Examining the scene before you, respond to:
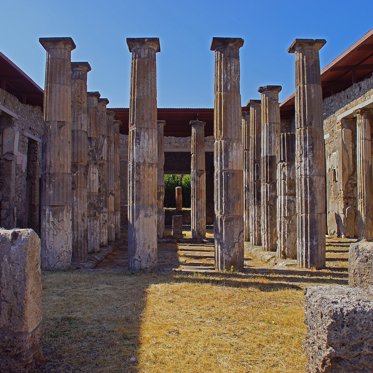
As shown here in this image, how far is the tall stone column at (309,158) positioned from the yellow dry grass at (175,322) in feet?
3.95

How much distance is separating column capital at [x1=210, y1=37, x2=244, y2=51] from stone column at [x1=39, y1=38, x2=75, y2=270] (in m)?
3.69

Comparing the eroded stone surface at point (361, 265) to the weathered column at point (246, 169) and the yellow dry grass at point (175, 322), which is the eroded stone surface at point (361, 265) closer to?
the yellow dry grass at point (175, 322)

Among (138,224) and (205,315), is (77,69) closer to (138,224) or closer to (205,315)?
(138,224)

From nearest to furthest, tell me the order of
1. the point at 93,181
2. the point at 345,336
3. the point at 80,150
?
the point at 345,336, the point at 80,150, the point at 93,181

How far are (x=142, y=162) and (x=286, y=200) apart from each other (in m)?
4.64

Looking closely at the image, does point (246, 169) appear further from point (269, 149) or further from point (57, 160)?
point (57, 160)

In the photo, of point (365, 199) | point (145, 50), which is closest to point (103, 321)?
point (145, 50)

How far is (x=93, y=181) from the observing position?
1424 cm

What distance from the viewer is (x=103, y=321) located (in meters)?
5.96

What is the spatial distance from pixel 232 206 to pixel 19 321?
6821mm

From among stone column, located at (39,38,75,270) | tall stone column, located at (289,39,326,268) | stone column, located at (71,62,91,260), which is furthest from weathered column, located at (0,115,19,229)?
tall stone column, located at (289,39,326,268)

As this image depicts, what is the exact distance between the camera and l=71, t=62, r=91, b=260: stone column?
11961 mm

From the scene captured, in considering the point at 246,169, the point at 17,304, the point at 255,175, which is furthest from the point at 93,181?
the point at 17,304

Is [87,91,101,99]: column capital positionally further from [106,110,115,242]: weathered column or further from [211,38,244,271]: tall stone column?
[211,38,244,271]: tall stone column
